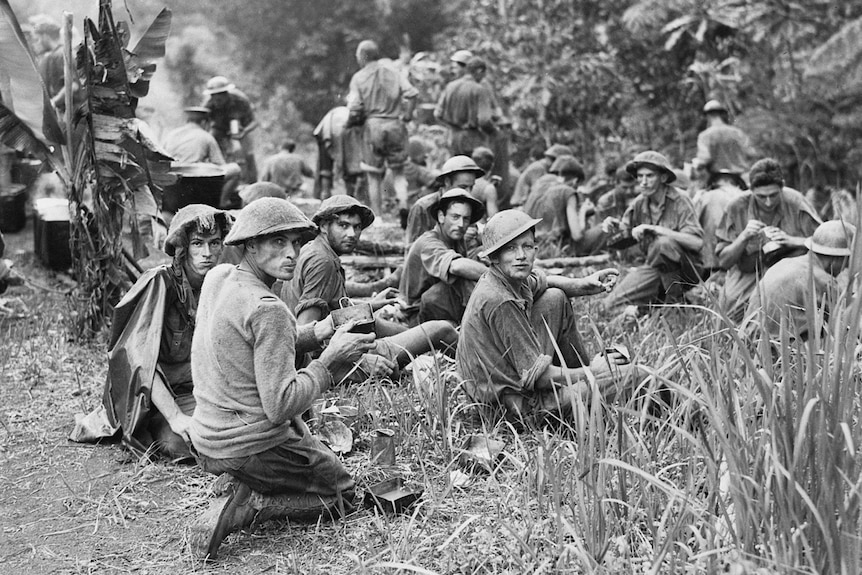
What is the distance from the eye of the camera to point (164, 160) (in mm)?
7676

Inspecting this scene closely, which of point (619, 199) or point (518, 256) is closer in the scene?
point (518, 256)

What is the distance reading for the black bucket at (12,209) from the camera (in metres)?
11.6

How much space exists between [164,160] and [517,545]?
15.7 ft

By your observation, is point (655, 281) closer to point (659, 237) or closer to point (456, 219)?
point (659, 237)

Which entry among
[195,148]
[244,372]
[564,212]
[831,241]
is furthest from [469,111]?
[244,372]

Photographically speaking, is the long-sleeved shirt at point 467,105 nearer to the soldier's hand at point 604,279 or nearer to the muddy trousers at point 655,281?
the muddy trousers at point 655,281

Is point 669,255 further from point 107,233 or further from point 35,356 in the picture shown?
point 35,356

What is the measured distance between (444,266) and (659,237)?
85.5 inches

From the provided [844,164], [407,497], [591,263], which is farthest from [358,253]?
[844,164]

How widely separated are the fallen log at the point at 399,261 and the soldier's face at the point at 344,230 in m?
3.11

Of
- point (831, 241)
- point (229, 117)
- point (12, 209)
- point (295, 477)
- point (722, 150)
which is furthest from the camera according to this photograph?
point (229, 117)

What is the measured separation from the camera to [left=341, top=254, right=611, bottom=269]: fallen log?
948 cm

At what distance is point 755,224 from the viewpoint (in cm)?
750

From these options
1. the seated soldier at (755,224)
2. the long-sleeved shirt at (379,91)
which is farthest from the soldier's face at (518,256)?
the long-sleeved shirt at (379,91)
